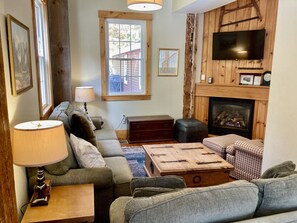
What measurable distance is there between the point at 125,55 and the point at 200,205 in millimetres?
4163

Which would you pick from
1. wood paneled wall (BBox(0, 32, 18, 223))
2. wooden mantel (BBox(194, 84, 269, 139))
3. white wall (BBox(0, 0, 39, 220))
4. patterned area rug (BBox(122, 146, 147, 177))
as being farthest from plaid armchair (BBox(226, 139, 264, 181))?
wood paneled wall (BBox(0, 32, 18, 223))

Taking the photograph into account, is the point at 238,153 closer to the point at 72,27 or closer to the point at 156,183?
the point at 156,183

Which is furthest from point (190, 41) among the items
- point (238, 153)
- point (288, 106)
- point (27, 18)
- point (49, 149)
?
point (49, 149)

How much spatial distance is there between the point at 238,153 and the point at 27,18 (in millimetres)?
2883

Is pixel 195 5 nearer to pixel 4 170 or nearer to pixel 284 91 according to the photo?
pixel 284 91

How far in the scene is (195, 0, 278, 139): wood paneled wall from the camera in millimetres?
4223

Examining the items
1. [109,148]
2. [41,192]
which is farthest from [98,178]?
[109,148]

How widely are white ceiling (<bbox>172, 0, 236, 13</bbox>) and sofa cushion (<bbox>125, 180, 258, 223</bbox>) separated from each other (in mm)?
3724

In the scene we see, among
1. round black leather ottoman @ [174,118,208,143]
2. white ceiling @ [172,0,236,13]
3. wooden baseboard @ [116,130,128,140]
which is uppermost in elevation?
white ceiling @ [172,0,236,13]

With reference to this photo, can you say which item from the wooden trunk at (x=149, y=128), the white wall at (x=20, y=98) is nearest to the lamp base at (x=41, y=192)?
the white wall at (x=20, y=98)

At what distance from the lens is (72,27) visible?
446 centimetres

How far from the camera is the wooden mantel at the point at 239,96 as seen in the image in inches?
175

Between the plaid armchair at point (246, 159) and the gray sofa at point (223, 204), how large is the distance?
67.5 inches

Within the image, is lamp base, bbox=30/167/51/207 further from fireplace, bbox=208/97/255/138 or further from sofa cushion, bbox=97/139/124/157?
fireplace, bbox=208/97/255/138
